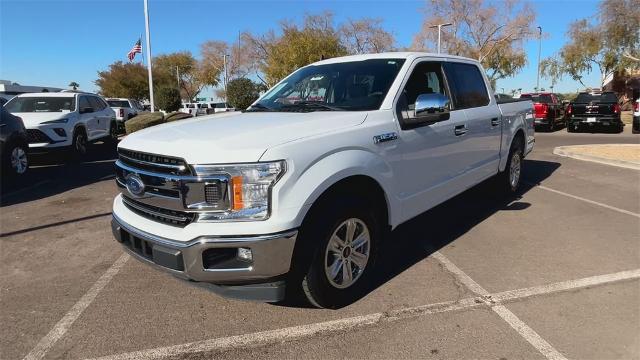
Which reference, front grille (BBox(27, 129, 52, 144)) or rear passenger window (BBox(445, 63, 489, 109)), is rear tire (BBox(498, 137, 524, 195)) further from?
front grille (BBox(27, 129, 52, 144))

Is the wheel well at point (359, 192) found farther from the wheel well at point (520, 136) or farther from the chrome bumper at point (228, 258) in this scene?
the wheel well at point (520, 136)

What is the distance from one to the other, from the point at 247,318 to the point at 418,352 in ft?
4.10

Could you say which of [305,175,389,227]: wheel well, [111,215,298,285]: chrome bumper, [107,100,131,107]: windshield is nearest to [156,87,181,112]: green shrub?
[107,100,131,107]: windshield

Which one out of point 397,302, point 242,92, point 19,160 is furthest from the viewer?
point 242,92

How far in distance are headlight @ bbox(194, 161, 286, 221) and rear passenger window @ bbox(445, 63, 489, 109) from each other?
9.04ft

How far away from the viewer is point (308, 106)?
3980 mm

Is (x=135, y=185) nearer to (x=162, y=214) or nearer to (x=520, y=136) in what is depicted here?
(x=162, y=214)

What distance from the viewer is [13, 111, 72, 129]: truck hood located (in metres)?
10.6

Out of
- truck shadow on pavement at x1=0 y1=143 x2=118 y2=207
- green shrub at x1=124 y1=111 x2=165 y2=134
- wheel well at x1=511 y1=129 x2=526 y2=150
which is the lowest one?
truck shadow on pavement at x1=0 y1=143 x2=118 y2=207

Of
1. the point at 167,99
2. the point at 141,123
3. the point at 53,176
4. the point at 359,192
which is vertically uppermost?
the point at 167,99

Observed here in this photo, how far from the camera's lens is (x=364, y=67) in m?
4.38

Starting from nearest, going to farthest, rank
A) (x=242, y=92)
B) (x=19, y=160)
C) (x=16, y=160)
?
(x=16, y=160) → (x=19, y=160) → (x=242, y=92)

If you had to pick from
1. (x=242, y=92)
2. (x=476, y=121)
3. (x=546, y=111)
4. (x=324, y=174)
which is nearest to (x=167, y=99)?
(x=242, y=92)

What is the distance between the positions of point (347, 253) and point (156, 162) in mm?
1502
